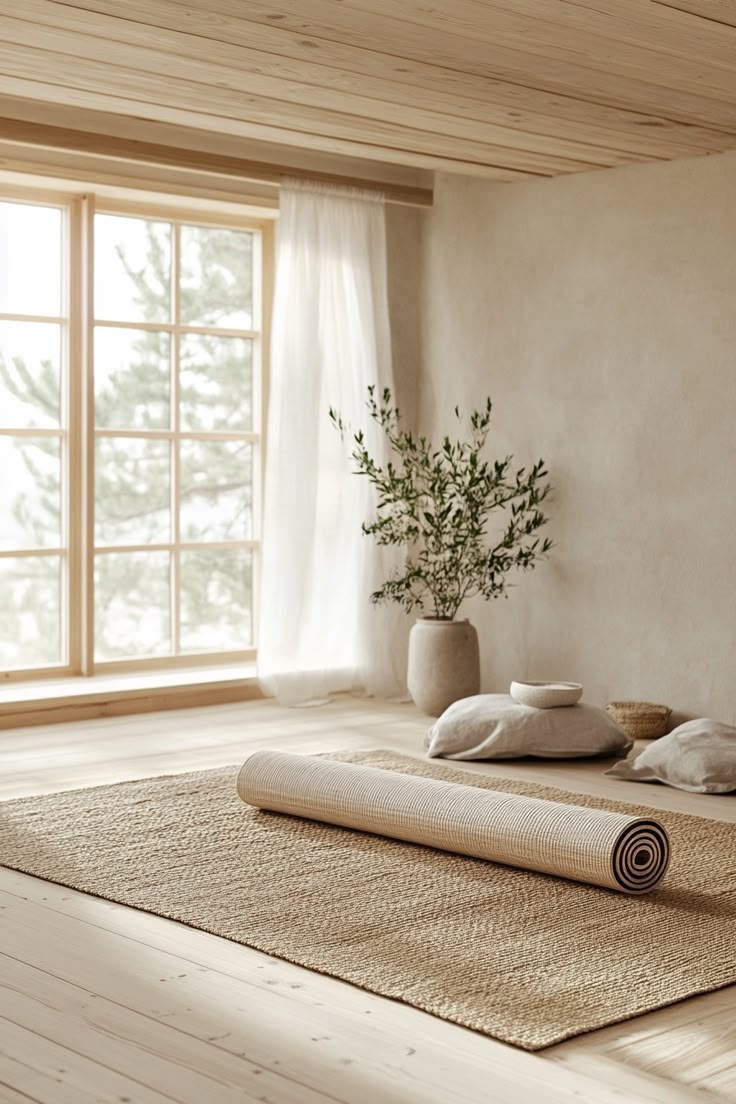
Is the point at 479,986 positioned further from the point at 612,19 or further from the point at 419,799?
the point at 612,19

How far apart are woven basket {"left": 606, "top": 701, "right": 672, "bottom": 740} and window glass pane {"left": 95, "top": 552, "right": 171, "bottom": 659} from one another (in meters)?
2.06

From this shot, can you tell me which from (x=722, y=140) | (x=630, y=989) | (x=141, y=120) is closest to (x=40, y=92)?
(x=141, y=120)

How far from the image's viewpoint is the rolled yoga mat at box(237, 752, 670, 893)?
3203 millimetres

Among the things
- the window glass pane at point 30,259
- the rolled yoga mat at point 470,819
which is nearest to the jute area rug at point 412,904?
the rolled yoga mat at point 470,819

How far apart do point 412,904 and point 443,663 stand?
2.69m

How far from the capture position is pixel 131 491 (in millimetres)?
6211

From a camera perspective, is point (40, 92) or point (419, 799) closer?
point (419, 799)

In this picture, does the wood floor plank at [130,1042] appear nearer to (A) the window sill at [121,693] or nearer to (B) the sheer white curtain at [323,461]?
(A) the window sill at [121,693]

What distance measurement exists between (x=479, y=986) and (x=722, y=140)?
3460mm

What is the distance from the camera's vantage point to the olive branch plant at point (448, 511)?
19.4 feet

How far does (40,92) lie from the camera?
182 inches

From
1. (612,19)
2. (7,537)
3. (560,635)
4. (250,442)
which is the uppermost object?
(612,19)

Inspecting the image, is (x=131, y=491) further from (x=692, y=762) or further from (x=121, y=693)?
(x=692, y=762)

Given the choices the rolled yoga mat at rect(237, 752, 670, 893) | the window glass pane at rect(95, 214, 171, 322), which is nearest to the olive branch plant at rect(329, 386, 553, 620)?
the window glass pane at rect(95, 214, 171, 322)
